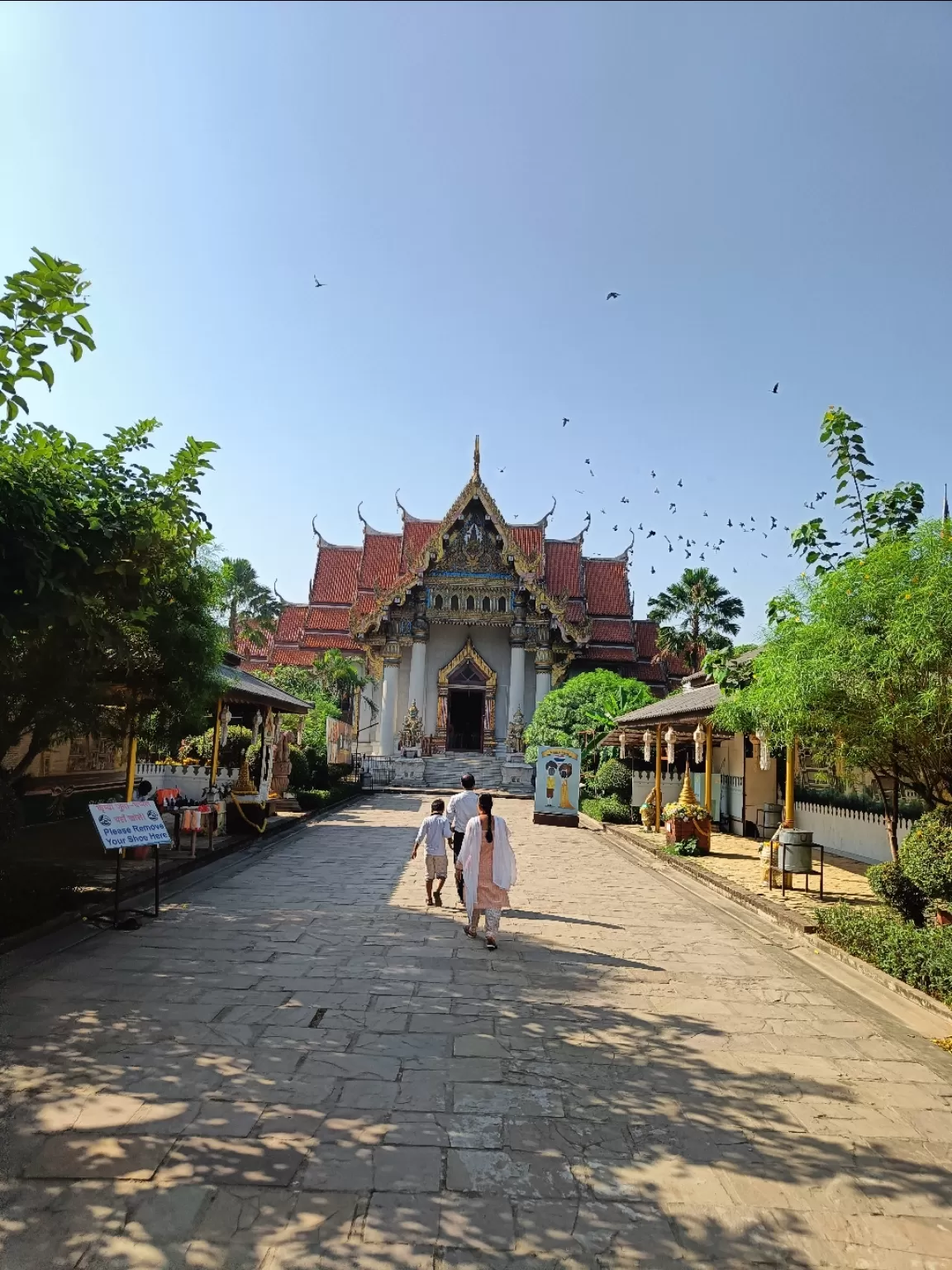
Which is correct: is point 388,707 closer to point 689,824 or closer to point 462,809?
point 689,824

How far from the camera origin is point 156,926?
834 centimetres

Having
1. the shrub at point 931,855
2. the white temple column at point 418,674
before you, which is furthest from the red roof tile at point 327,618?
the shrub at point 931,855

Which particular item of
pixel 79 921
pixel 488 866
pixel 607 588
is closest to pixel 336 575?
pixel 607 588

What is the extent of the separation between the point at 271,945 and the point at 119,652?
289 cm

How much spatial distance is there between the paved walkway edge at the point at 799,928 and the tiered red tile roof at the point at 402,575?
21717 mm

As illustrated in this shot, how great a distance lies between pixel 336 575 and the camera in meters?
41.9

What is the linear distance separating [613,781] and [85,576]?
20.0 meters

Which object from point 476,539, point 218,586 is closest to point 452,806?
point 218,586

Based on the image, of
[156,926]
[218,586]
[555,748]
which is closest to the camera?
[156,926]

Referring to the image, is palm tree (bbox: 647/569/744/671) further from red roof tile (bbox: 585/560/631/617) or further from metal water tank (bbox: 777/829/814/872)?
metal water tank (bbox: 777/829/814/872)

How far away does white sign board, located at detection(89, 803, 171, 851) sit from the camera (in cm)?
786

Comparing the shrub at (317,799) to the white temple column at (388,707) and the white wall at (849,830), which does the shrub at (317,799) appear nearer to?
the white temple column at (388,707)

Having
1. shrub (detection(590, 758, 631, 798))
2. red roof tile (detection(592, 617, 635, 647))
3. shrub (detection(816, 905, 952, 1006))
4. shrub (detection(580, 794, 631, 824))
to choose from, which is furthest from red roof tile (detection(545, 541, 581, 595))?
shrub (detection(816, 905, 952, 1006))

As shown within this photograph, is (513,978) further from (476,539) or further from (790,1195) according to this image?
(476,539)
